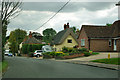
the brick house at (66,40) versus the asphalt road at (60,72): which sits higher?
the brick house at (66,40)

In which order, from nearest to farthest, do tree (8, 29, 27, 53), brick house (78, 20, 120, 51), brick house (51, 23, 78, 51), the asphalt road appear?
the asphalt road < brick house (78, 20, 120, 51) < brick house (51, 23, 78, 51) < tree (8, 29, 27, 53)

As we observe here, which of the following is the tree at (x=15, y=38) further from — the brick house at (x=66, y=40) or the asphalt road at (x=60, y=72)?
the asphalt road at (x=60, y=72)

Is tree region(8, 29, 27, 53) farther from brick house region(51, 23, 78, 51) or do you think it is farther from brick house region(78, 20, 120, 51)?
brick house region(78, 20, 120, 51)

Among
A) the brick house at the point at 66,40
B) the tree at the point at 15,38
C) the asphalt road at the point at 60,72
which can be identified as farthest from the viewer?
the tree at the point at 15,38

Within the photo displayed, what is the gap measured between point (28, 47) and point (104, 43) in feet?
90.0

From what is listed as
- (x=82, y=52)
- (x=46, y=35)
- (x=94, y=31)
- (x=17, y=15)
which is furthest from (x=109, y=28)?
(x=46, y=35)

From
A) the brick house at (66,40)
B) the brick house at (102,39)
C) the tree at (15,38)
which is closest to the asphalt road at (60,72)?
the brick house at (102,39)

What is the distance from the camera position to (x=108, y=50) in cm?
3981

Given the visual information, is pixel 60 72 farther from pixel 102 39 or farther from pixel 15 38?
pixel 15 38

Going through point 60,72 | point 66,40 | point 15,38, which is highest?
point 15,38

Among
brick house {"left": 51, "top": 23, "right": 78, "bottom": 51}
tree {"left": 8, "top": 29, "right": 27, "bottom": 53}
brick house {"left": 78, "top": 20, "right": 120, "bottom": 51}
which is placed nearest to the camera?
brick house {"left": 78, "top": 20, "right": 120, "bottom": 51}

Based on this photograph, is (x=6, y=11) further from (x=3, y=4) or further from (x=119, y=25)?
(x=119, y=25)

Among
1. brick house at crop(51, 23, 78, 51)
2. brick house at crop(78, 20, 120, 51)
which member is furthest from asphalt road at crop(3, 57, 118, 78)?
brick house at crop(51, 23, 78, 51)

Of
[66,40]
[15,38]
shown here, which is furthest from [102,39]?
[15,38]
